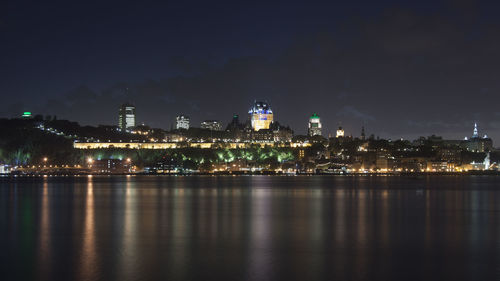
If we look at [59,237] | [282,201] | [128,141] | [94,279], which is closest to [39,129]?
[128,141]

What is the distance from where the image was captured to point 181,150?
14438 centimetres

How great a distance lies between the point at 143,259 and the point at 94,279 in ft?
10.2

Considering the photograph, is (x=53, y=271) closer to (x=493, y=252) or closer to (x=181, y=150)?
(x=493, y=252)

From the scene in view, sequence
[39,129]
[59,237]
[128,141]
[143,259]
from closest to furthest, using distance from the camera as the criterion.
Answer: [143,259]
[59,237]
[39,129]
[128,141]

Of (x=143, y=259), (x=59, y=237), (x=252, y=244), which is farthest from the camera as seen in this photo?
(x=59, y=237)

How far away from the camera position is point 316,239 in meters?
24.5

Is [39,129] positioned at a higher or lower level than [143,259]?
higher

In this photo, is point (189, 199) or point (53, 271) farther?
point (189, 199)

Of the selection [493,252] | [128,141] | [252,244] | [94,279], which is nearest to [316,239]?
[252,244]

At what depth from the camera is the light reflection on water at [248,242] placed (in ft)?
57.9

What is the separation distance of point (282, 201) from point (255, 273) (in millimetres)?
27908

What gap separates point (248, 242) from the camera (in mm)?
23641

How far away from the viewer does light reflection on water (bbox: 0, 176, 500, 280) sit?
17656 millimetres

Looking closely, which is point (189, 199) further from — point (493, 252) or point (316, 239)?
point (493, 252)
